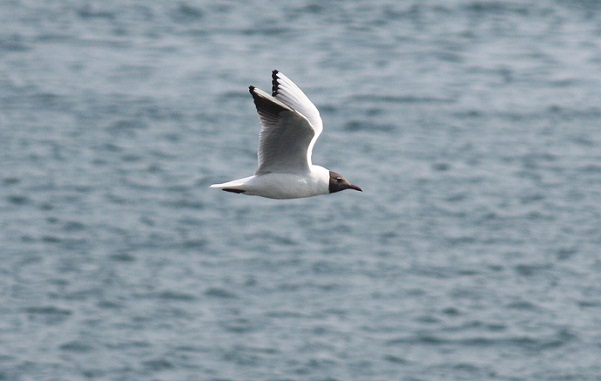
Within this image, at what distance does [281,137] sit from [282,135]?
52 mm

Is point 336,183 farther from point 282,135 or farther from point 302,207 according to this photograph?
point 302,207

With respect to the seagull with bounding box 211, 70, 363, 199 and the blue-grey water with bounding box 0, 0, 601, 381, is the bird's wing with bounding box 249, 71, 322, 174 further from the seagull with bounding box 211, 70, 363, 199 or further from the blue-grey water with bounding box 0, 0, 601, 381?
the blue-grey water with bounding box 0, 0, 601, 381

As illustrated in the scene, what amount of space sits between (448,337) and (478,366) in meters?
1.31

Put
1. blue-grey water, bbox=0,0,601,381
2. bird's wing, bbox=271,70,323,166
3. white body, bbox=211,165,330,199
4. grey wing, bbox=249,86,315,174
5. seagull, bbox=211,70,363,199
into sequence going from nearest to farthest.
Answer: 1. grey wing, bbox=249,86,315,174
2. seagull, bbox=211,70,363,199
3. white body, bbox=211,165,330,199
4. bird's wing, bbox=271,70,323,166
5. blue-grey water, bbox=0,0,601,381

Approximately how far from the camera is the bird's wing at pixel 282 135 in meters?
12.3

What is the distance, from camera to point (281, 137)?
41.9ft

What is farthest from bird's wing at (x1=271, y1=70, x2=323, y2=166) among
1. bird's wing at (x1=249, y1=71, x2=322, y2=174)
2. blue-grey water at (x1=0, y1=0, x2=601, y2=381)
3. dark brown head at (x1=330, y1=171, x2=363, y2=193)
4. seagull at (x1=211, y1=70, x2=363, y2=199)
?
blue-grey water at (x1=0, y1=0, x2=601, y2=381)

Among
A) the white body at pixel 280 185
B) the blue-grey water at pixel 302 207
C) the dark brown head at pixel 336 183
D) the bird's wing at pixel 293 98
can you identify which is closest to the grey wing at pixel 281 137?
the white body at pixel 280 185

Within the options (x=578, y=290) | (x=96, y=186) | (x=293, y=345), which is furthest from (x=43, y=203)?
(x=578, y=290)

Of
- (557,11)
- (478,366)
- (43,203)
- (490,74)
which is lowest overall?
(478,366)

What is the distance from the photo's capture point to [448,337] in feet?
96.5

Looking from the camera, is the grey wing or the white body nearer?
the grey wing

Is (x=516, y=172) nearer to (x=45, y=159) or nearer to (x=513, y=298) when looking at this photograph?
(x=513, y=298)

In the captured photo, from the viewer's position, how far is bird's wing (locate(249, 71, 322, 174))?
40.2ft
